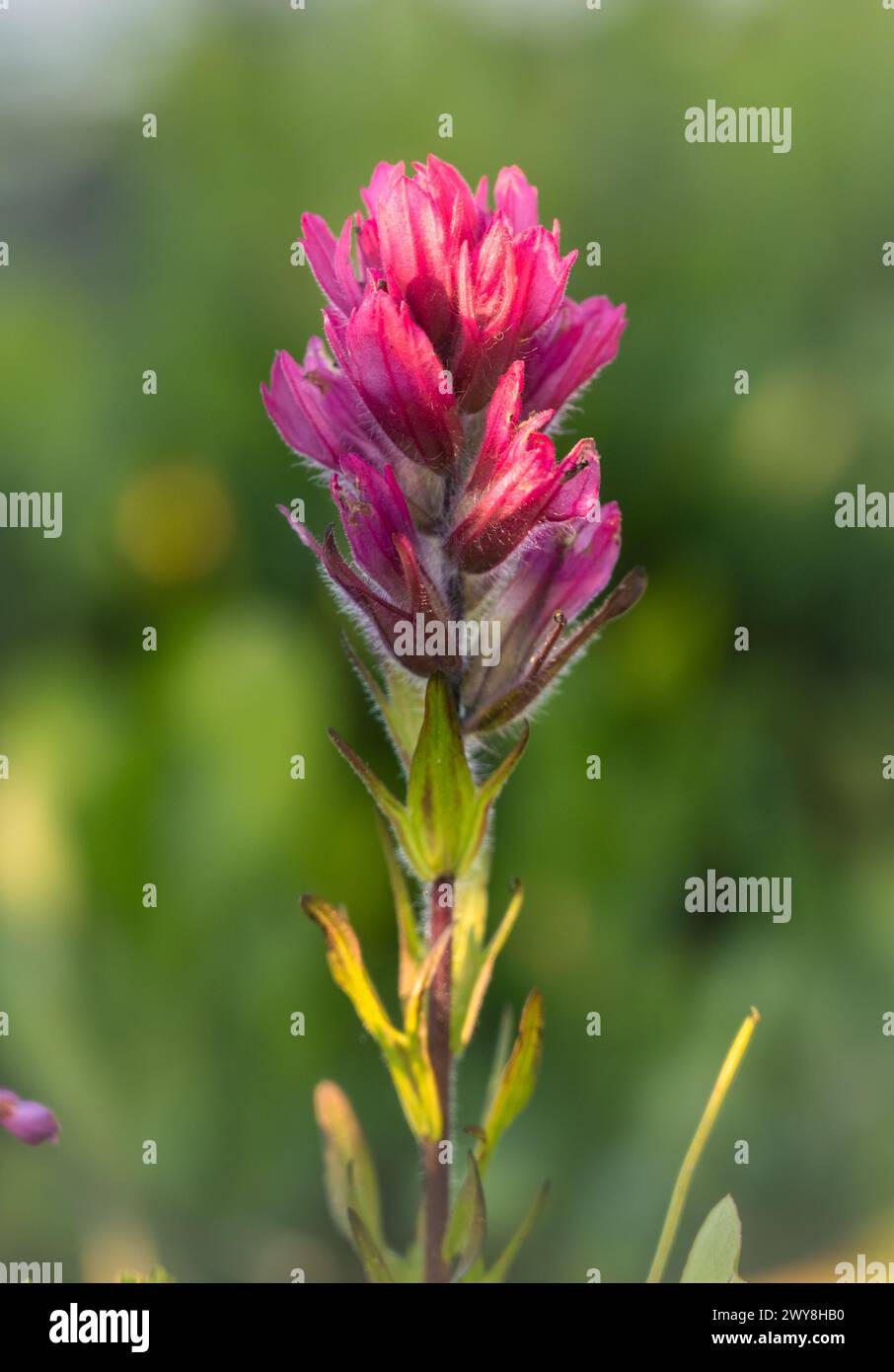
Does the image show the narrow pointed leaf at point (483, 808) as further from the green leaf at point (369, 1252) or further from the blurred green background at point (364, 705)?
the blurred green background at point (364, 705)

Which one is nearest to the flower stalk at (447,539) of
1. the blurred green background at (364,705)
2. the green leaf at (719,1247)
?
the green leaf at (719,1247)

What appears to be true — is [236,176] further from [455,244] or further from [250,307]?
[455,244]

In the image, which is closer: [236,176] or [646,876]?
[646,876]

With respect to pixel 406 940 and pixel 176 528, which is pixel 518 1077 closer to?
pixel 406 940

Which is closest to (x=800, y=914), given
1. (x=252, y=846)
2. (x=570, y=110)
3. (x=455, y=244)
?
(x=252, y=846)

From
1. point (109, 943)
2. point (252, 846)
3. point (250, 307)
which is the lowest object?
point (109, 943)
